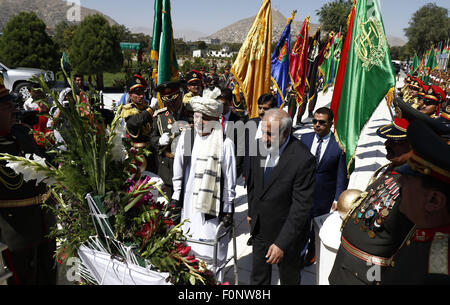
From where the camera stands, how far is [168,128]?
449cm

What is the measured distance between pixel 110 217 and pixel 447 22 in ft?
324

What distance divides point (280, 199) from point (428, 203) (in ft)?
4.85

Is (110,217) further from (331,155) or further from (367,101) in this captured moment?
(367,101)

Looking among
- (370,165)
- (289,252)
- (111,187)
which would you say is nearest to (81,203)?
(111,187)

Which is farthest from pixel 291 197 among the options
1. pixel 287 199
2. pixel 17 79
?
pixel 17 79

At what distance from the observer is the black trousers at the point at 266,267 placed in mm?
2932

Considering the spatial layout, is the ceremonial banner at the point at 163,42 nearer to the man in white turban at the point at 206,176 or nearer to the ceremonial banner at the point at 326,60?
the man in white turban at the point at 206,176

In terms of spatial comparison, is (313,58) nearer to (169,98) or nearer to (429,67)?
(169,98)

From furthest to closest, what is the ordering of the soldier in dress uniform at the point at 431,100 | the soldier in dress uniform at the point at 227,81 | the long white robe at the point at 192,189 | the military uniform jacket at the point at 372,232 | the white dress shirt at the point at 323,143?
the soldier in dress uniform at the point at 227,81, the soldier in dress uniform at the point at 431,100, the white dress shirt at the point at 323,143, the long white robe at the point at 192,189, the military uniform jacket at the point at 372,232

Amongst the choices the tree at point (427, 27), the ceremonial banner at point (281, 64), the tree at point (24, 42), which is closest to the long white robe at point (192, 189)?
the ceremonial banner at point (281, 64)

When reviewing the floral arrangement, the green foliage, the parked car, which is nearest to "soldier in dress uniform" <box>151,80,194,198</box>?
the floral arrangement

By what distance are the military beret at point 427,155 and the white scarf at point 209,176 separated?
6.32ft

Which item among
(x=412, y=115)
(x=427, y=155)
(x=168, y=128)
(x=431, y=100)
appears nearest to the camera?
(x=427, y=155)

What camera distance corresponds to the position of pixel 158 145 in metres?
4.44
